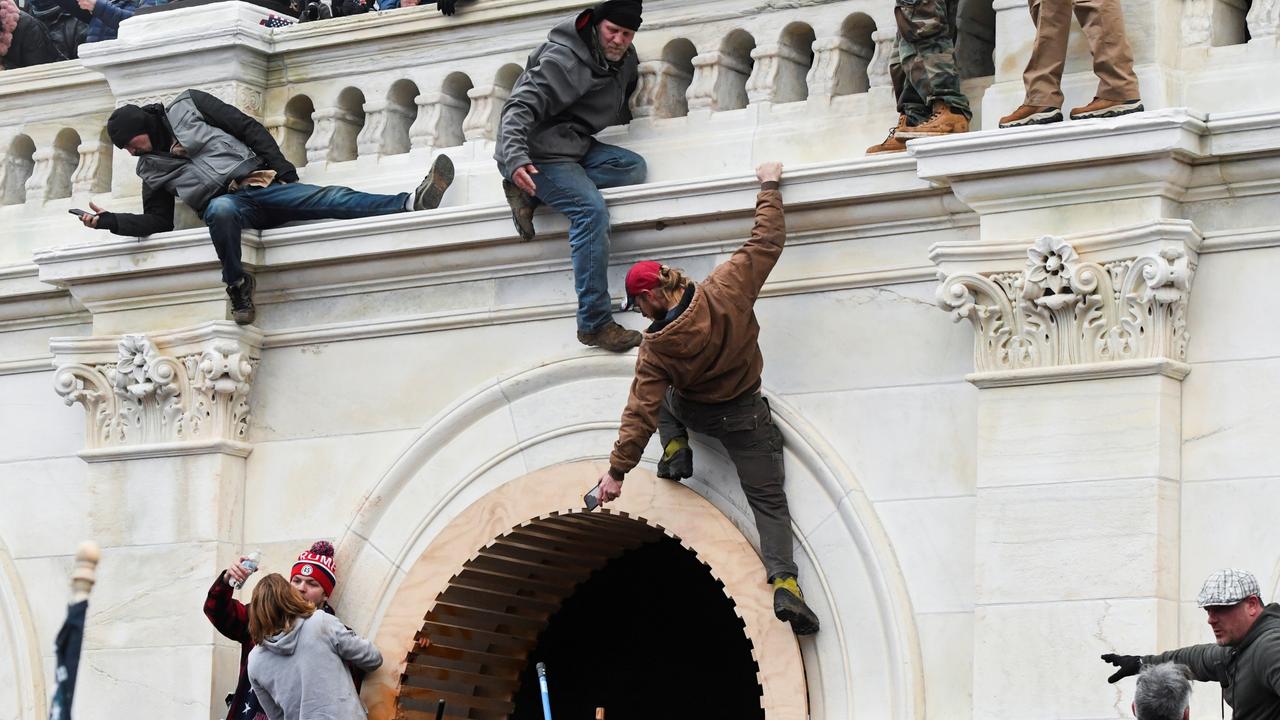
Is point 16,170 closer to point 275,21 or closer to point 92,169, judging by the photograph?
point 92,169

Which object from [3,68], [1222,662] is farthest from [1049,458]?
[3,68]

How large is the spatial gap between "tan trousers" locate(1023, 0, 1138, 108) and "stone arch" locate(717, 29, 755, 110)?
175cm

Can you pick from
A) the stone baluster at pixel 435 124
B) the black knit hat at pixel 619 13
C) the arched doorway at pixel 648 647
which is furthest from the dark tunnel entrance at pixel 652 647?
the black knit hat at pixel 619 13

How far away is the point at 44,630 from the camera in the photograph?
1497cm

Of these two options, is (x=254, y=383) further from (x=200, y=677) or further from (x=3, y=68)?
(x=3, y=68)

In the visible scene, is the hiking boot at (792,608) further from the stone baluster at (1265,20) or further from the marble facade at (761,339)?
the stone baluster at (1265,20)

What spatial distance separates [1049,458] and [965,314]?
0.73 meters

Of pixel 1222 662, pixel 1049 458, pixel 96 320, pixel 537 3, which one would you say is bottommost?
pixel 1222 662

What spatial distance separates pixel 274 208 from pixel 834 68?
2.97 m

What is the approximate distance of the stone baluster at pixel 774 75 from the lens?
526 inches

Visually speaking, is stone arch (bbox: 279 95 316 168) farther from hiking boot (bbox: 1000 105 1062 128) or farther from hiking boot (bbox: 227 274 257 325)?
hiking boot (bbox: 1000 105 1062 128)

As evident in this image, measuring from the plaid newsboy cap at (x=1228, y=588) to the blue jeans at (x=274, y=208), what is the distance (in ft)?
16.6

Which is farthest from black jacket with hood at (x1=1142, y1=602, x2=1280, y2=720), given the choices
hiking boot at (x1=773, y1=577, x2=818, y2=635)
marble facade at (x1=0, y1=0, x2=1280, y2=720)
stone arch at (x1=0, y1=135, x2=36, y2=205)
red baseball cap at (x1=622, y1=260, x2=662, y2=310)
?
stone arch at (x1=0, y1=135, x2=36, y2=205)

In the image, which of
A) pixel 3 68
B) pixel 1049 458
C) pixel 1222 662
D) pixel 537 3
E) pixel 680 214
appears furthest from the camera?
pixel 3 68
